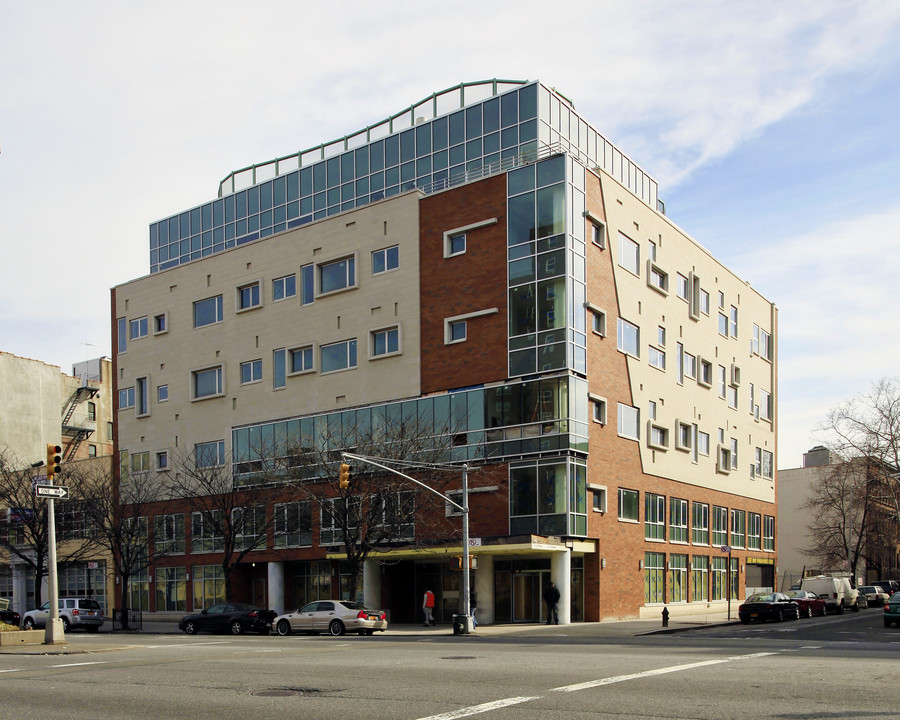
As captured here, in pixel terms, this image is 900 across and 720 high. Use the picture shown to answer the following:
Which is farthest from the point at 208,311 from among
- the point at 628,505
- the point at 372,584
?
the point at 628,505

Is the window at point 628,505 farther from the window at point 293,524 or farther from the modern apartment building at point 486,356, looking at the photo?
the window at point 293,524

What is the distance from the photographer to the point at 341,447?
4581 cm

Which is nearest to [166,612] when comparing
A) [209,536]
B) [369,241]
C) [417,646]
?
[209,536]

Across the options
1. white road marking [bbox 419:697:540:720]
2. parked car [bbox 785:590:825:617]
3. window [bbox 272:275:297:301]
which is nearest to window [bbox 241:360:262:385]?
window [bbox 272:275:297:301]

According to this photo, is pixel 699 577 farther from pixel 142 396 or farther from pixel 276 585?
pixel 142 396

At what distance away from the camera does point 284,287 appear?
5359 centimetres

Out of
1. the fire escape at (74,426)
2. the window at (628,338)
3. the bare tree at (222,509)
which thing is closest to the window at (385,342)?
the bare tree at (222,509)

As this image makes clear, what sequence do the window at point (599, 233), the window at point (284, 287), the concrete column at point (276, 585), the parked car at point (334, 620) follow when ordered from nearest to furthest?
the parked car at point (334, 620) < the window at point (599, 233) < the concrete column at point (276, 585) < the window at point (284, 287)

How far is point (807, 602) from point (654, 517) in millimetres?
8239

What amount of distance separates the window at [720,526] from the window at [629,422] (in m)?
12.3

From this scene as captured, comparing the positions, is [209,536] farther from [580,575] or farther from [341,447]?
[580,575]

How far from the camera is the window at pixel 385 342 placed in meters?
48.1

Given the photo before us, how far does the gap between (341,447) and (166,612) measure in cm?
1944

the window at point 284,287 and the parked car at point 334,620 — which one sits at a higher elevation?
the window at point 284,287
